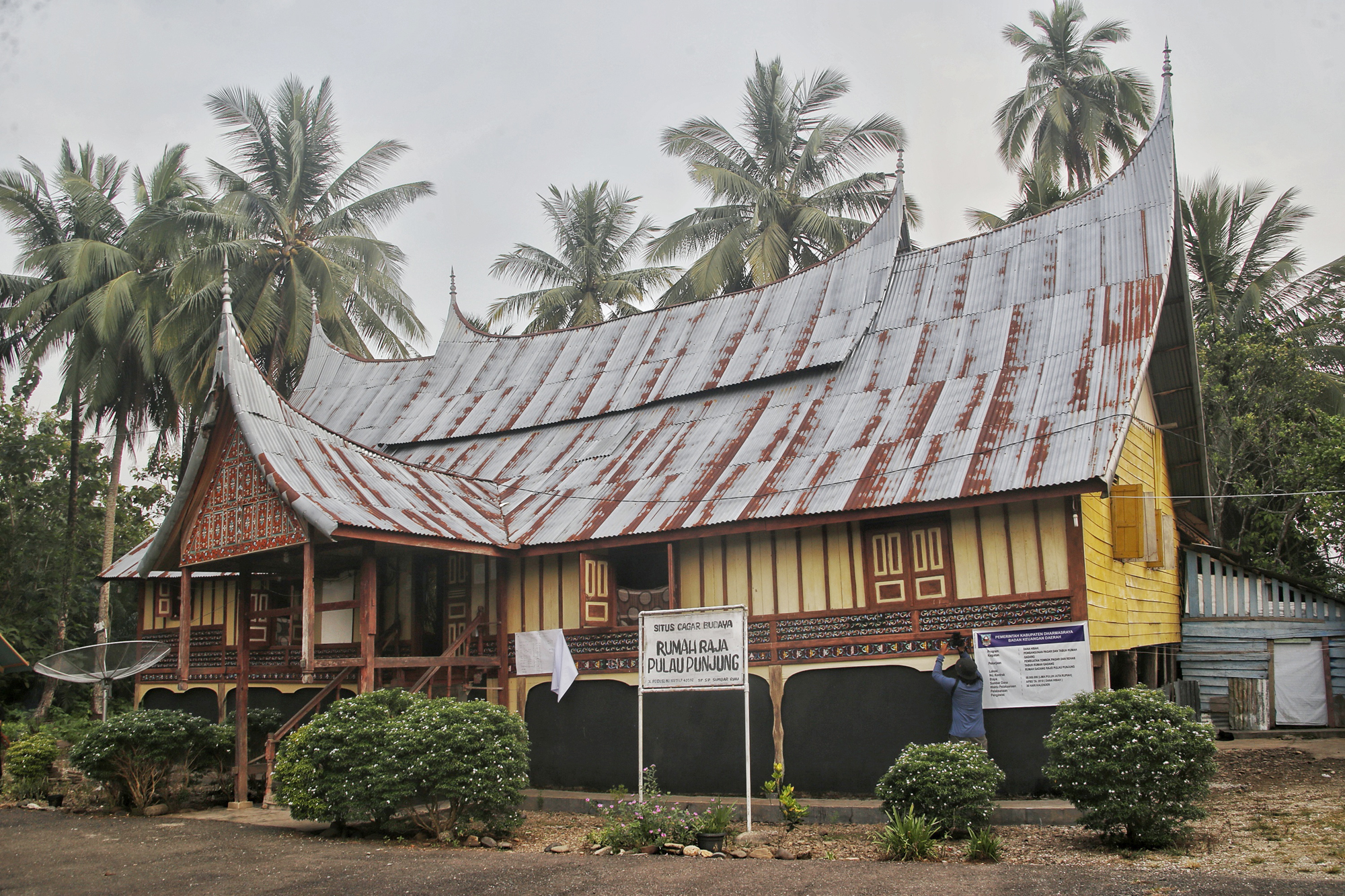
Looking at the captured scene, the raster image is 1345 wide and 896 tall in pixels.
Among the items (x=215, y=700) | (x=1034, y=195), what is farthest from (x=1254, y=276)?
(x=215, y=700)

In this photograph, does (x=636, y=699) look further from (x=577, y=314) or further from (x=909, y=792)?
(x=577, y=314)

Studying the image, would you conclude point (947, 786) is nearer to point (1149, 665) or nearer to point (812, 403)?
point (812, 403)

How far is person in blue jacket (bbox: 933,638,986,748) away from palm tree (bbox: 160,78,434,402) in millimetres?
20279

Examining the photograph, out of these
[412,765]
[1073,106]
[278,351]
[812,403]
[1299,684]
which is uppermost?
[1073,106]

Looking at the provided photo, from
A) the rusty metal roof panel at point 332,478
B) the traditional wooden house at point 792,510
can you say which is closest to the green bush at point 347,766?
the traditional wooden house at point 792,510

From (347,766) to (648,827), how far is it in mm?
3396

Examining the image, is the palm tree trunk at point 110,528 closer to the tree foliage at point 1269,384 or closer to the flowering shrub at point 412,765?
the flowering shrub at point 412,765

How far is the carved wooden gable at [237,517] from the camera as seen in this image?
12.9 m

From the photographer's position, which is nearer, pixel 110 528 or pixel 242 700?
pixel 242 700

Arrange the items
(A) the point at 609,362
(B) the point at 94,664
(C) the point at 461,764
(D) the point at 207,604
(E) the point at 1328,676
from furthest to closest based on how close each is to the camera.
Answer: (A) the point at 609,362, (D) the point at 207,604, (E) the point at 1328,676, (B) the point at 94,664, (C) the point at 461,764

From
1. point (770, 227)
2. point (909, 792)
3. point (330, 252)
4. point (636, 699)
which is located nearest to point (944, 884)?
point (909, 792)

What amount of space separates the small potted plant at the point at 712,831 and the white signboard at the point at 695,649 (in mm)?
1278

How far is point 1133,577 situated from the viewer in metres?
15.0

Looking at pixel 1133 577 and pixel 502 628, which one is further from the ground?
pixel 1133 577
